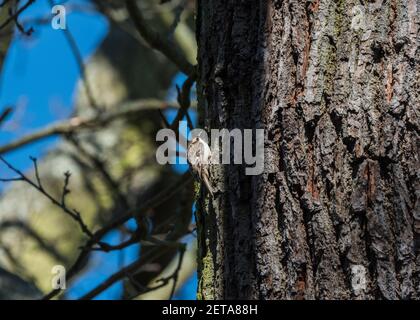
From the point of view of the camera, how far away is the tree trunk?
1.63 metres

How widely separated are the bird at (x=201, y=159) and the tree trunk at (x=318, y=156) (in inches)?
1.1

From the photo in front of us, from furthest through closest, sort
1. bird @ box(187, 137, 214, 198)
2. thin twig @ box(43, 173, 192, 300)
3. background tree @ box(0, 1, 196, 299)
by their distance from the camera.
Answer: background tree @ box(0, 1, 196, 299)
thin twig @ box(43, 173, 192, 300)
bird @ box(187, 137, 214, 198)

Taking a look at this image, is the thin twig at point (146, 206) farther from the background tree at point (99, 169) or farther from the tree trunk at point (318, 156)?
the tree trunk at point (318, 156)

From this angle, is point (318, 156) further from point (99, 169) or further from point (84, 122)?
point (84, 122)

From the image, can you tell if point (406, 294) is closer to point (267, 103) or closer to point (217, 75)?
point (267, 103)

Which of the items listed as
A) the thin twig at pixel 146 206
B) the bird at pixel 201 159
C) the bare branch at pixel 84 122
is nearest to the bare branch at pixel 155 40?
the thin twig at pixel 146 206

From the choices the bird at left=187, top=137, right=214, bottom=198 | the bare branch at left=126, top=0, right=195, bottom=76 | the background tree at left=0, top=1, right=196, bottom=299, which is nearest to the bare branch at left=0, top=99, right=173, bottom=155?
the background tree at left=0, top=1, right=196, bottom=299

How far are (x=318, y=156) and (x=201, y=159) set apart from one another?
350 millimetres

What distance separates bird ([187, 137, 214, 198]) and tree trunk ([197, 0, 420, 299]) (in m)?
0.03

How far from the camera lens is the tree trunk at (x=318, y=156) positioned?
1627mm

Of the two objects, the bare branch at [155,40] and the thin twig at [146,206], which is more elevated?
the bare branch at [155,40]

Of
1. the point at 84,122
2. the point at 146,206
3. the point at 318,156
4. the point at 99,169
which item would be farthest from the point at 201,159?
the point at 84,122

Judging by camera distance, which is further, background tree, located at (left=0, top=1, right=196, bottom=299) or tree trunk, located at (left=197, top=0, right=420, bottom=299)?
background tree, located at (left=0, top=1, right=196, bottom=299)

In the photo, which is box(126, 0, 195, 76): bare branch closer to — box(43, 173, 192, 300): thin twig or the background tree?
box(43, 173, 192, 300): thin twig
